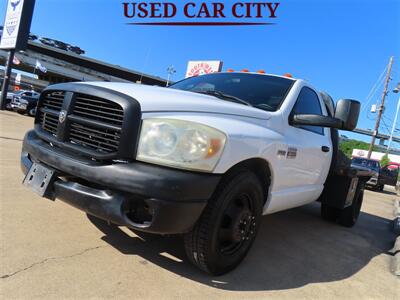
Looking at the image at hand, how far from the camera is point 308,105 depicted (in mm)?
4098

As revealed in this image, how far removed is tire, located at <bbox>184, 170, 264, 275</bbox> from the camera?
2.59m

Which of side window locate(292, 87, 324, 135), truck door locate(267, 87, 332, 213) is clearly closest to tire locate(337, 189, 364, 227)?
truck door locate(267, 87, 332, 213)

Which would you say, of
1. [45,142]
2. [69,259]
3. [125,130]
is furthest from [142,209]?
[45,142]

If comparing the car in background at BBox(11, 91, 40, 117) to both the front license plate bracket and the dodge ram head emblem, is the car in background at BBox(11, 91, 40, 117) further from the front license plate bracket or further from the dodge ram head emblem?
the dodge ram head emblem

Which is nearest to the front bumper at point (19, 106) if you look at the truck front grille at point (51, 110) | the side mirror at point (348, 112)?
the truck front grille at point (51, 110)

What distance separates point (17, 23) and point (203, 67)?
481 inches

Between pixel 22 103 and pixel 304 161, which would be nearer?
pixel 304 161

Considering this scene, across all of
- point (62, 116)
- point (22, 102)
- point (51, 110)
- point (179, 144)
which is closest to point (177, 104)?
point (179, 144)

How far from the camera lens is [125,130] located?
2408 millimetres

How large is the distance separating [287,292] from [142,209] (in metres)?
1.32

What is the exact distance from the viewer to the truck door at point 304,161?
3.48m

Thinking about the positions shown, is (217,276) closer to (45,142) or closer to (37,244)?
(37,244)

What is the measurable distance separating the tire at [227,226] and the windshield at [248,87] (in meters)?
0.94

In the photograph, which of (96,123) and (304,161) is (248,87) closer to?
(304,161)
